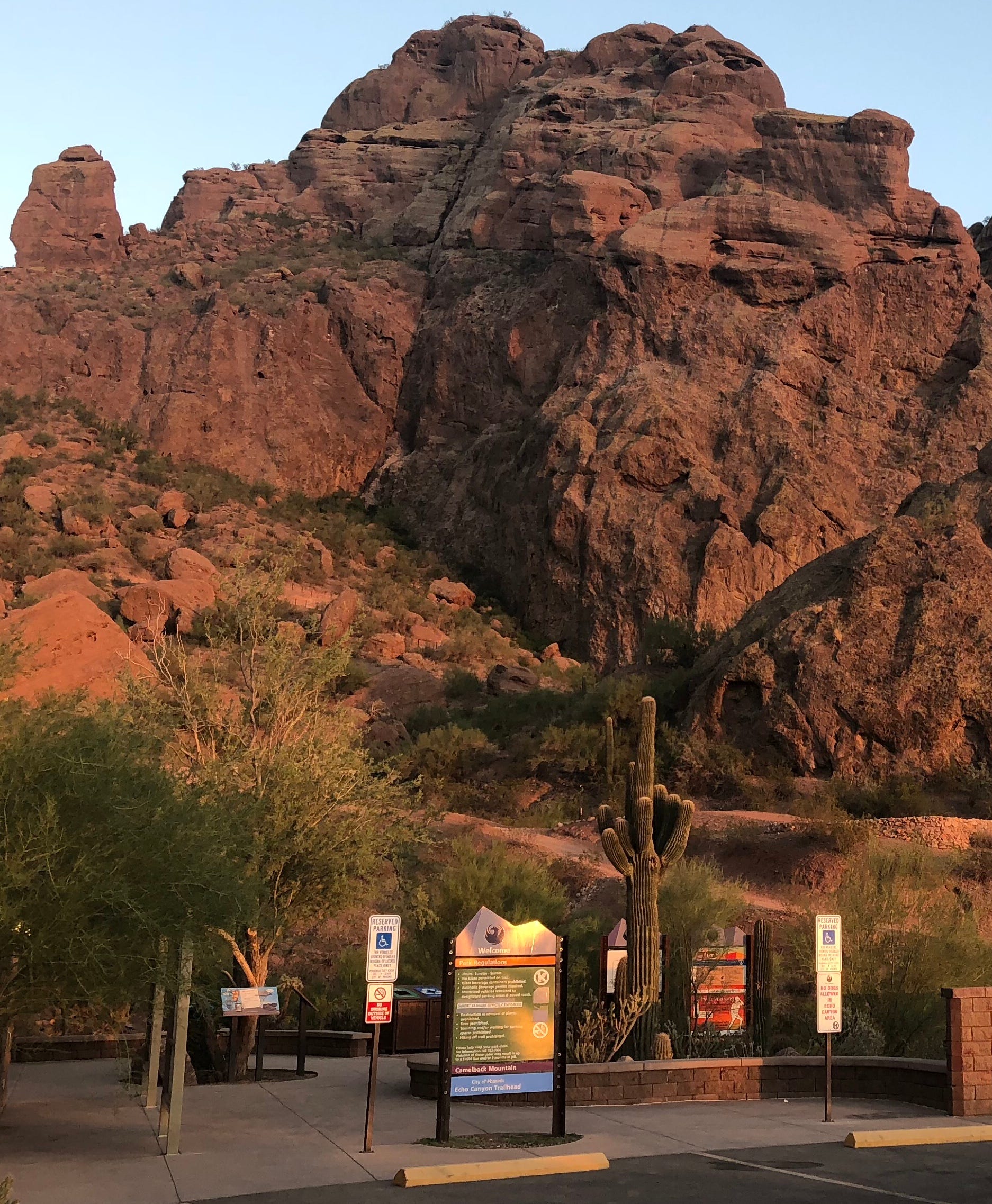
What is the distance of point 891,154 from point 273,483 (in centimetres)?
3311

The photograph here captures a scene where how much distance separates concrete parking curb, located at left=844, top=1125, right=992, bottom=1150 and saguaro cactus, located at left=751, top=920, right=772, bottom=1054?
13.4 ft

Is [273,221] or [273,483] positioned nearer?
[273,483]

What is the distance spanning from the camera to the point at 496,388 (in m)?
62.2

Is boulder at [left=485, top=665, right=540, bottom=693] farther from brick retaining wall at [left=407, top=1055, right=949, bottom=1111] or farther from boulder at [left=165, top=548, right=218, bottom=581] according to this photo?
brick retaining wall at [left=407, top=1055, right=949, bottom=1111]

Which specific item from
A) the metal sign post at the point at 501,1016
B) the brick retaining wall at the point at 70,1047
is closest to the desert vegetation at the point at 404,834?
the brick retaining wall at the point at 70,1047

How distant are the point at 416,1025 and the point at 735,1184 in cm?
883

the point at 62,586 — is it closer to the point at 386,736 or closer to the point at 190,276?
the point at 386,736

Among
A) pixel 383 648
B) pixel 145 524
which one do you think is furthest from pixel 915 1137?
pixel 145 524

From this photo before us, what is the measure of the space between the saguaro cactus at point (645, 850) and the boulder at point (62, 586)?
83.7 ft

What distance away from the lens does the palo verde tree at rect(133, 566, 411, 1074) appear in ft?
53.5

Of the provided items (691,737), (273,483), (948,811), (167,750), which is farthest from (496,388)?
(167,750)

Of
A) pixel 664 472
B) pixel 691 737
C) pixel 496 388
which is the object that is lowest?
pixel 691 737

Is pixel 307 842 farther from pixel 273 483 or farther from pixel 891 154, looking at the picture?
pixel 891 154

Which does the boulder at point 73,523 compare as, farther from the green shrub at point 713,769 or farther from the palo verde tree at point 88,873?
the palo verde tree at point 88,873
